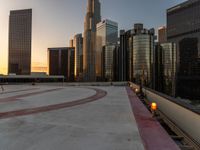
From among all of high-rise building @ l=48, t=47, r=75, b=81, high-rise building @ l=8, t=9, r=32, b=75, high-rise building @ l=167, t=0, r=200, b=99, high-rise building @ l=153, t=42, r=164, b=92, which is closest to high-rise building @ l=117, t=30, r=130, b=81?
high-rise building @ l=153, t=42, r=164, b=92

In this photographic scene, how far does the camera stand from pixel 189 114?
19.0ft

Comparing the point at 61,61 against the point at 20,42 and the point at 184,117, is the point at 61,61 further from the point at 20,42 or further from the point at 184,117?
the point at 184,117

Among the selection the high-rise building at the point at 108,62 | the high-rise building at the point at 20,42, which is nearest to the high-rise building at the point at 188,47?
the high-rise building at the point at 108,62

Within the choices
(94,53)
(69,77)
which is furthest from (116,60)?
(69,77)

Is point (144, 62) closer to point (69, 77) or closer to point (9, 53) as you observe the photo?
point (69, 77)

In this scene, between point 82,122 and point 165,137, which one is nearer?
point 165,137

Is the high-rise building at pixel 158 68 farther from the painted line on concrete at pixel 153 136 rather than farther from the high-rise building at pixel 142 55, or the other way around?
the painted line on concrete at pixel 153 136

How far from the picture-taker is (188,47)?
99.8 metres

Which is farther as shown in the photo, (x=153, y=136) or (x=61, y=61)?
(x=61, y=61)

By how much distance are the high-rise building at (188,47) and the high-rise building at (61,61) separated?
94717 millimetres

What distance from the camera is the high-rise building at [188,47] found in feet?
301

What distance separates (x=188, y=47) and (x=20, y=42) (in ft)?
401

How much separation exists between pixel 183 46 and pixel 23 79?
91.2 m

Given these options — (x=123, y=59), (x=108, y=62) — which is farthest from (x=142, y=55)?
(x=108, y=62)
